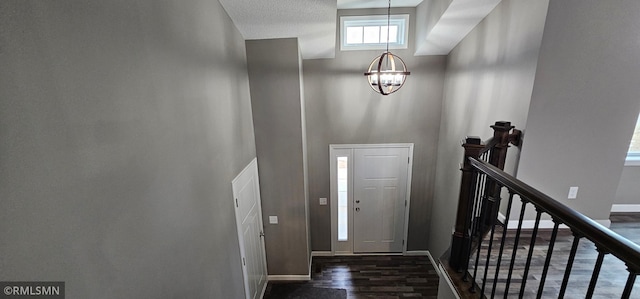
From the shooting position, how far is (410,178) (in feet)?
15.6

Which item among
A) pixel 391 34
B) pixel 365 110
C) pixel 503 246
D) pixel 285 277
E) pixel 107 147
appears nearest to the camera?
pixel 107 147

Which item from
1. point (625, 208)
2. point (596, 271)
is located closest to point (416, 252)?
point (625, 208)

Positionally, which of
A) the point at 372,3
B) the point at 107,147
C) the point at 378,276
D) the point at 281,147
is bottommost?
the point at 378,276

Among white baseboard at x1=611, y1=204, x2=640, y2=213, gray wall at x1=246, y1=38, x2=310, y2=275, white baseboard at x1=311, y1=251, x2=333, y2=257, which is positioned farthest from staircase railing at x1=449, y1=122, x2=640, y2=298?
white baseboard at x1=311, y1=251, x2=333, y2=257

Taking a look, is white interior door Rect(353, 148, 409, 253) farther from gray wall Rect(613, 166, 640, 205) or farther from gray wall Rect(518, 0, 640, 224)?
gray wall Rect(613, 166, 640, 205)

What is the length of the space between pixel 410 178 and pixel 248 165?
3133 millimetres

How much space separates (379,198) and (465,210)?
3148 millimetres

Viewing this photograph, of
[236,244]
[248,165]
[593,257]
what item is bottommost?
[236,244]

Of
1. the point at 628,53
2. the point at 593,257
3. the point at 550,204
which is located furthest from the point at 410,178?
the point at 550,204

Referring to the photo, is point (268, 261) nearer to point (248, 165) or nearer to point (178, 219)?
point (248, 165)

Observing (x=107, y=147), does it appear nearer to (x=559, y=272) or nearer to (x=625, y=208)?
(x=559, y=272)

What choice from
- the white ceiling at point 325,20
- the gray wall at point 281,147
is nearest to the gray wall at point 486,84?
the white ceiling at point 325,20

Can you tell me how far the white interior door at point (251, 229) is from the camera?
296 cm

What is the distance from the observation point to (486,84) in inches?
117
